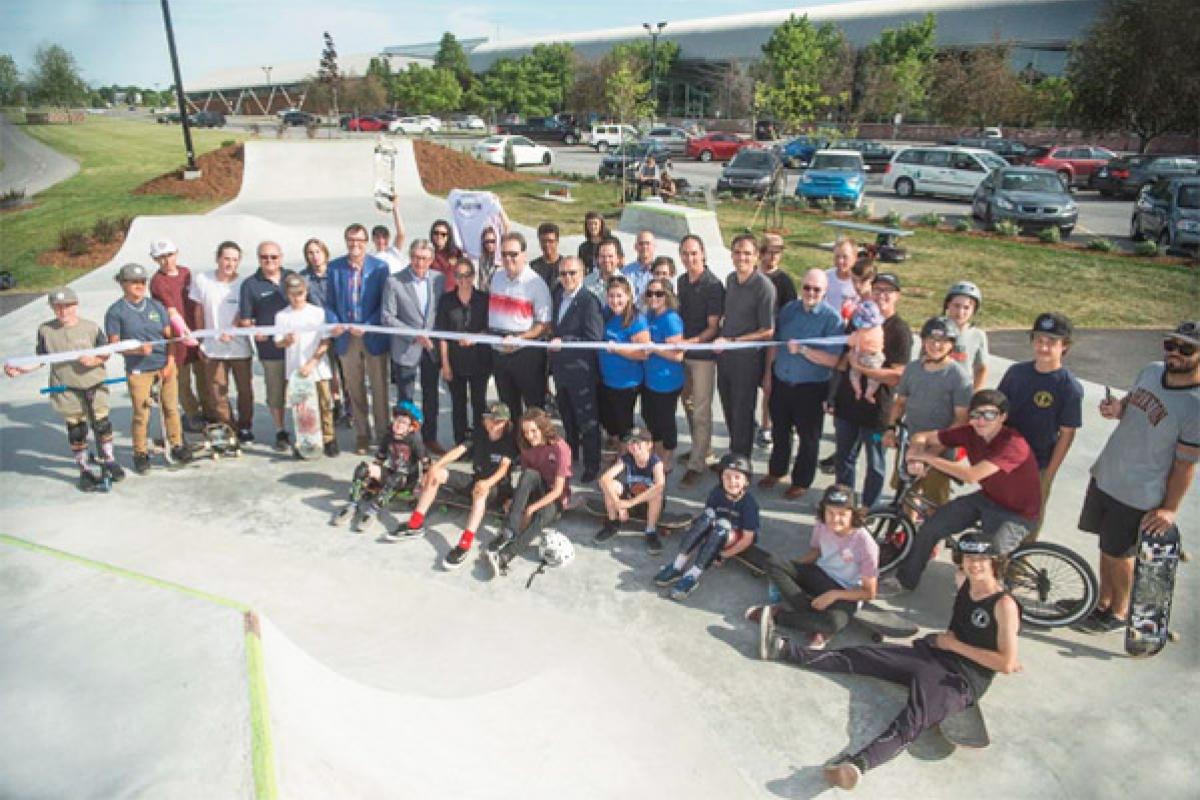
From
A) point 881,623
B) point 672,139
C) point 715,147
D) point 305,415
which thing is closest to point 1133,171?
point 715,147

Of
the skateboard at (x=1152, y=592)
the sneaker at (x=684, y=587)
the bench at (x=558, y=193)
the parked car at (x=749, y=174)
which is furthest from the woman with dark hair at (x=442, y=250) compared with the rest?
the parked car at (x=749, y=174)

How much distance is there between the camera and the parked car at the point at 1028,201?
20078 mm

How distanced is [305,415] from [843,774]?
223 inches

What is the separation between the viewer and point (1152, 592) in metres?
4.59

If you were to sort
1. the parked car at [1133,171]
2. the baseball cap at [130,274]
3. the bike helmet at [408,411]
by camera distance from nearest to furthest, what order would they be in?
the bike helmet at [408,411] < the baseball cap at [130,274] < the parked car at [1133,171]

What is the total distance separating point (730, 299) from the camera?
6.48 meters

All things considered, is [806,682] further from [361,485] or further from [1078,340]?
[1078,340]

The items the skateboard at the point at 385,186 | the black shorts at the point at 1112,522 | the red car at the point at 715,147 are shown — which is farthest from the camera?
the red car at the point at 715,147

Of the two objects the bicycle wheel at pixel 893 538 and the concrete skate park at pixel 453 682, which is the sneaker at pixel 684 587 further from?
the bicycle wheel at pixel 893 538

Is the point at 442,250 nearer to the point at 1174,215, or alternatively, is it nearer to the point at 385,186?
the point at 385,186

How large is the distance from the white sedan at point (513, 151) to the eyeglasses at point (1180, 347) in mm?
31738

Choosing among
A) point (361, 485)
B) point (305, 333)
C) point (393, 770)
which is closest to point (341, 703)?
point (393, 770)

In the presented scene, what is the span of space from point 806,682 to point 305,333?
5307 millimetres

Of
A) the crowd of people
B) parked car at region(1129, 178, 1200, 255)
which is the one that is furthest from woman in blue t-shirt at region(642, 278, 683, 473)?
parked car at region(1129, 178, 1200, 255)
